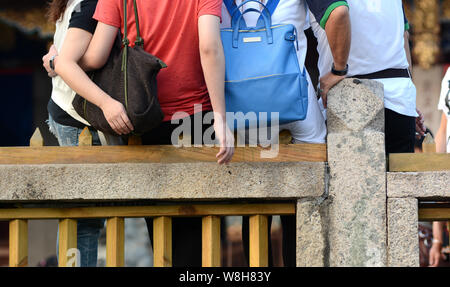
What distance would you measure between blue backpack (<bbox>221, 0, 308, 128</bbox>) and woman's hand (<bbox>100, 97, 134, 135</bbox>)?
429mm

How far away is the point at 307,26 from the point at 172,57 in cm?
65

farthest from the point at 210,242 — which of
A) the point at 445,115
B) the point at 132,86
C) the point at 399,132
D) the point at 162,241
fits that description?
the point at 445,115

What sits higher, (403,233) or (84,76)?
(84,76)

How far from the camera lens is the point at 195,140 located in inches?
112

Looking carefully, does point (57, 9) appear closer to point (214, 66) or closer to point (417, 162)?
point (214, 66)

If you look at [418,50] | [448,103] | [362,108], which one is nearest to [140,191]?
[362,108]

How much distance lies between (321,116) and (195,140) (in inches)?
23.1

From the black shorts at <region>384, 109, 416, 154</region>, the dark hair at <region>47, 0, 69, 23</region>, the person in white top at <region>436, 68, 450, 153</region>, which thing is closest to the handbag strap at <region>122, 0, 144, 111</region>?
the dark hair at <region>47, 0, 69, 23</region>

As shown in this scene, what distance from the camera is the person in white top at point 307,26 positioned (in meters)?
2.66

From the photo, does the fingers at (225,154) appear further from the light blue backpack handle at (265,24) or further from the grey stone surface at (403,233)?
the grey stone surface at (403,233)

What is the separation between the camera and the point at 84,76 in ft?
8.61

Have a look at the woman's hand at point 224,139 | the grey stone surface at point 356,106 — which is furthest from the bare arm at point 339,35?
the woman's hand at point 224,139

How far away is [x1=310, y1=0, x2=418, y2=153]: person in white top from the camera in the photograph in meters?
2.88
